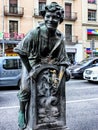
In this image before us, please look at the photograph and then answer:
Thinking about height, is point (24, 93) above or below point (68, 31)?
below

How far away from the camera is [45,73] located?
3762 millimetres

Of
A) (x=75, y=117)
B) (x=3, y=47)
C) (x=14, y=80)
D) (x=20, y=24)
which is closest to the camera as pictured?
(x=75, y=117)

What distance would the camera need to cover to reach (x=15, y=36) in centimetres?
3209

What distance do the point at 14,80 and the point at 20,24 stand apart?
2101 cm

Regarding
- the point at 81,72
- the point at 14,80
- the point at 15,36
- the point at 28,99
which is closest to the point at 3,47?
the point at 15,36

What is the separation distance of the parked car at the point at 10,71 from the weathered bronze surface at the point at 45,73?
8.94m

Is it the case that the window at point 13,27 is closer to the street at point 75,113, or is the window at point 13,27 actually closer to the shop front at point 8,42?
the shop front at point 8,42

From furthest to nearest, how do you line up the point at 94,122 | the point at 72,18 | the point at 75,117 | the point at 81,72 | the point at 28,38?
the point at 72,18 → the point at 81,72 → the point at 75,117 → the point at 94,122 → the point at 28,38

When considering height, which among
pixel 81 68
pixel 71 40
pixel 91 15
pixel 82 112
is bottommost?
pixel 82 112

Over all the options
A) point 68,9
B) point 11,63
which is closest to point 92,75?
point 11,63

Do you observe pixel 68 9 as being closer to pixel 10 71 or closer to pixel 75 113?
pixel 10 71

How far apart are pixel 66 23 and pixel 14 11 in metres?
6.25

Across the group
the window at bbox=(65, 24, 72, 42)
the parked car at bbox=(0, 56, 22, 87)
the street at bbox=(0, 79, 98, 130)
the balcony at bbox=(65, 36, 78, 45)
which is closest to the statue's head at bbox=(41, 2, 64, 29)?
the street at bbox=(0, 79, 98, 130)

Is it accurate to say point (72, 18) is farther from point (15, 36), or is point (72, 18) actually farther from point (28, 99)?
point (28, 99)
